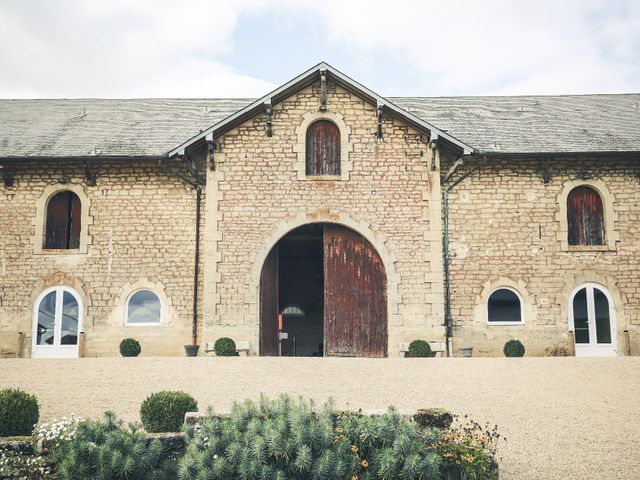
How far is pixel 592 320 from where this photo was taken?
15.4m

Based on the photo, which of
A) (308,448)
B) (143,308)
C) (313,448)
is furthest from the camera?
(143,308)

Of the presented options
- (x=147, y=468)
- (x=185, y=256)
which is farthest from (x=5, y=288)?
(x=147, y=468)

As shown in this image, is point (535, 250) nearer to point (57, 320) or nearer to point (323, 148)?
point (323, 148)

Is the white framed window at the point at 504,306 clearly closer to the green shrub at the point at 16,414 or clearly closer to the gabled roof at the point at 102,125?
the gabled roof at the point at 102,125

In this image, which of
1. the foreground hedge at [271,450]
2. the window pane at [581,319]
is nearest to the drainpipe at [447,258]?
the window pane at [581,319]

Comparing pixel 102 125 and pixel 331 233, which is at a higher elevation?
pixel 102 125

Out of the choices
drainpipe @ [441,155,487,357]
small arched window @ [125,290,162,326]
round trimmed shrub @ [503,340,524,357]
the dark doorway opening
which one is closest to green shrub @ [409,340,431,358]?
drainpipe @ [441,155,487,357]

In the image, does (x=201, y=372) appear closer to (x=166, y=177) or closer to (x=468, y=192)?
(x=166, y=177)

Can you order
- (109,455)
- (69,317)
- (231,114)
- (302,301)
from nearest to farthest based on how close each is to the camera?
1. (109,455)
2. (69,317)
3. (231,114)
4. (302,301)

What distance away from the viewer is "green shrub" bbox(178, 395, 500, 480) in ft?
20.4

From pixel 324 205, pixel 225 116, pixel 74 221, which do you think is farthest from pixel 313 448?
pixel 225 116

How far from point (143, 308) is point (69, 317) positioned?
5.94ft

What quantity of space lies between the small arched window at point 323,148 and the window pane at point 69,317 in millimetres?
6399

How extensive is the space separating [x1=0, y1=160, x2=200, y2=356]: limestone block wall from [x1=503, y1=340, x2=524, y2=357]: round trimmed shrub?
7334mm
